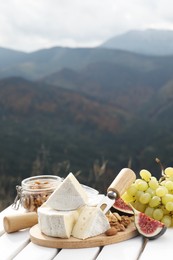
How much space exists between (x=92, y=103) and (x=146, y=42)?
5.36ft

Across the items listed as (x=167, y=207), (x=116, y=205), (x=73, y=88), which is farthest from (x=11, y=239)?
(x=73, y=88)

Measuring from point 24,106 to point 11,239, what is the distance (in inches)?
274

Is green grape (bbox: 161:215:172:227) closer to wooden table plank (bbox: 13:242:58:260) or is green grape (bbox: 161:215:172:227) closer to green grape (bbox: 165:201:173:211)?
green grape (bbox: 165:201:173:211)

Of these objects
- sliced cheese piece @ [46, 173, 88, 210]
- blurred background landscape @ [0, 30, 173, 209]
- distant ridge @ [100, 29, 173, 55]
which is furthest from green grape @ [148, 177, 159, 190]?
distant ridge @ [100, 29, 173, 55]

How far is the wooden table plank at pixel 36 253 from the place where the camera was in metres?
1.69

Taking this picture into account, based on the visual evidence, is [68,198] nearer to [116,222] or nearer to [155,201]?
[116,222]

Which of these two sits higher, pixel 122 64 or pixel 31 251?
pixel 122 64

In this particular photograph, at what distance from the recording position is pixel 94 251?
1.72 m

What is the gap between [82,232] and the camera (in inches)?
69.6

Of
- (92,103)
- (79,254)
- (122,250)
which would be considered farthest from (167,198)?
(92,103)

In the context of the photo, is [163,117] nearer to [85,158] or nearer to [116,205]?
[85,158]

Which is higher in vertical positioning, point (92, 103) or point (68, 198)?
point (68, 198)

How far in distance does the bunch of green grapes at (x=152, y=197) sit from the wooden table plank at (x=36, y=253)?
1.49ft

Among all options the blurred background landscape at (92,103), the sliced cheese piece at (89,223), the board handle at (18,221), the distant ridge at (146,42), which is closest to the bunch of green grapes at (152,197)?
the sliced cheese piece at (89,223)
